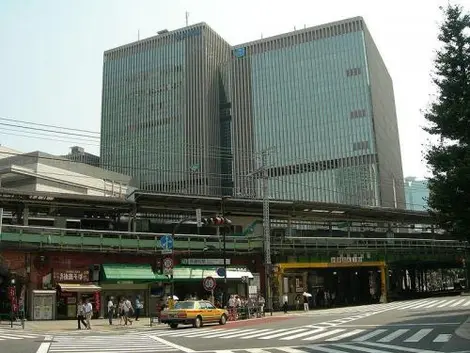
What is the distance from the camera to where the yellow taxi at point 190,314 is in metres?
28.4

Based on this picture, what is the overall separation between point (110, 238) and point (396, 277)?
1862 inches

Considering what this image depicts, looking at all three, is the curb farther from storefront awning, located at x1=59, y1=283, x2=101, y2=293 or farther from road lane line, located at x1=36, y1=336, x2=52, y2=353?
storefront awning, located at x1=59, y1=283, x2=101, y2=293

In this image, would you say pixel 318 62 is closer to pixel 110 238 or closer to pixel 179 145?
pixel 179 145

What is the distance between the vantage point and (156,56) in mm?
123125

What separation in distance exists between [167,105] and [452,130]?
97.4m

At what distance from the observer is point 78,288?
3747cm

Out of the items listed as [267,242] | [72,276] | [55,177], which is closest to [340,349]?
[267,242]

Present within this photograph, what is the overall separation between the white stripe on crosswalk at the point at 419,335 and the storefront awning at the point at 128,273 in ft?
79.3

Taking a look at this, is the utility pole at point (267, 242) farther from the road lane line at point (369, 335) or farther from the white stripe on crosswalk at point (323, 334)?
the road lane line at point (369, 335)

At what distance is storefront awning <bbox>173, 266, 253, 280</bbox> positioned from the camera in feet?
143

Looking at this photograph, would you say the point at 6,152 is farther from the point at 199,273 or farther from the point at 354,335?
the point at 354,335

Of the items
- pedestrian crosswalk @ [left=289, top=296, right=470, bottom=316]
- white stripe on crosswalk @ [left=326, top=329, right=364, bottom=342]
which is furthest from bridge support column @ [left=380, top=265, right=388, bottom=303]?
white stripe on crosswalk @ [left=326, top=329, right=364, bottom=342]

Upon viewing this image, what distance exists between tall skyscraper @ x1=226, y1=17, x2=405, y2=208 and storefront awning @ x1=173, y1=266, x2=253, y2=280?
5032cm

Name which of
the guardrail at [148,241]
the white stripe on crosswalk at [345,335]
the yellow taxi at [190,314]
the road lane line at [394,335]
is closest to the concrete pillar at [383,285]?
the guardrail at [148,241]
